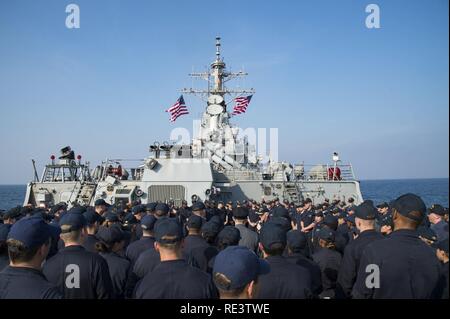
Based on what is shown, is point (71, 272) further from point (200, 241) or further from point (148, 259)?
point (200, 241)

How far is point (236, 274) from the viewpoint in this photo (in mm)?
2879

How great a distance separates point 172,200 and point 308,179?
7.26 meters

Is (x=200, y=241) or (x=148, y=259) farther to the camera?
(x=200, y=241)

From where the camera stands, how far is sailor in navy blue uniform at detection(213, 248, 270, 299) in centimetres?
288

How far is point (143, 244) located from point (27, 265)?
2.83 metres

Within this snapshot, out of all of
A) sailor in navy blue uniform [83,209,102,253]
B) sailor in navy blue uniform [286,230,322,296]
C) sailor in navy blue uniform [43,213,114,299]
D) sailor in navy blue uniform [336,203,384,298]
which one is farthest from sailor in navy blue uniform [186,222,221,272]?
sailor in navy blue uniform [336,203,384,298]

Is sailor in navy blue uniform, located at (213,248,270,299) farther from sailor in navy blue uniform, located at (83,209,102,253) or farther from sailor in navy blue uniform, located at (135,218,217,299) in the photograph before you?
sailor in navy blue uniform, located at (83,209,102,253)

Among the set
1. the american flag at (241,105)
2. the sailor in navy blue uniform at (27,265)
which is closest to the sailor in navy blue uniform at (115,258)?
the sailor in navy blue uniform at (27,265)

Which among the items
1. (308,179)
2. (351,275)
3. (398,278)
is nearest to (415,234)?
(398,278)

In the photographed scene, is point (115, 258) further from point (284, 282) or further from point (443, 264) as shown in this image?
point (443, 264)

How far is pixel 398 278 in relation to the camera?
356 cm

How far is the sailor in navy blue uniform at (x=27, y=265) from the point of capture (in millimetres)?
3000

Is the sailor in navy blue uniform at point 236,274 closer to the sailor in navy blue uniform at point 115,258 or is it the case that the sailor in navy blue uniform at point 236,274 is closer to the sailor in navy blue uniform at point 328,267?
the sailor in navy blue uniform at point 115,258

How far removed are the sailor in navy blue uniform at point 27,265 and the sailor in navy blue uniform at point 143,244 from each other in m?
2.52
